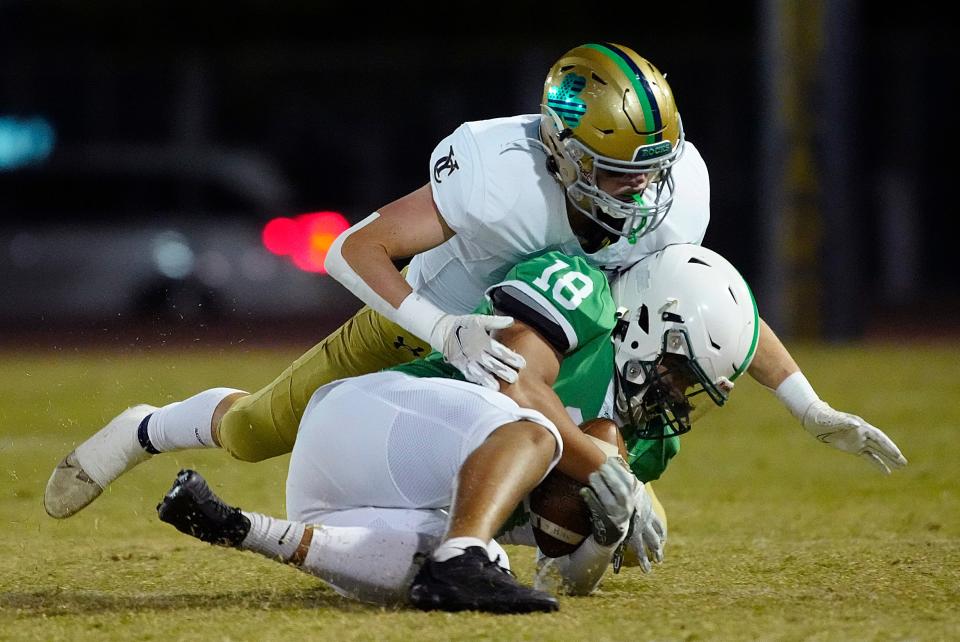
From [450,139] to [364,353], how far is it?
0.66m

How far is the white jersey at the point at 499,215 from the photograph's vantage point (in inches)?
150

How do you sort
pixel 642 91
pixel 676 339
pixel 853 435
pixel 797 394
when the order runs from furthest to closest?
pixel 797 394, pixel 853 435, pixel 642 91, pixel 676 339

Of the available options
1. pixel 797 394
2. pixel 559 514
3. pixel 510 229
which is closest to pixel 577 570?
pixel 559 514

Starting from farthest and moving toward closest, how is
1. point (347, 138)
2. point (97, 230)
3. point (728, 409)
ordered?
point (347, 138), point (97, 230), point (728, 409)

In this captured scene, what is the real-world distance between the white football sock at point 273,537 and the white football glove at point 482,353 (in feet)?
1.72

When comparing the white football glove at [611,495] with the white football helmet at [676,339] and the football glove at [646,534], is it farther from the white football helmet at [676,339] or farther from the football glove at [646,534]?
the white football helmet at [676,339]

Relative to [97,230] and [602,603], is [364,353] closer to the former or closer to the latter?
A: [602,603]

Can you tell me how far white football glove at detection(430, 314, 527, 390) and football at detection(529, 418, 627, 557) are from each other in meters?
0.26

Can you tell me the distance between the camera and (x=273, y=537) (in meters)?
3.29

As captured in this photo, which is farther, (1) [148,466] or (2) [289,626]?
(1) [148,466]

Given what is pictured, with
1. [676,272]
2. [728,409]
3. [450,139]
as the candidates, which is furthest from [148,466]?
[728,409]

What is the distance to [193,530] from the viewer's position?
3.19 m

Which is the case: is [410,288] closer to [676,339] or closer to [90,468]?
[676,339]

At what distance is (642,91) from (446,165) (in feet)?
1.76
